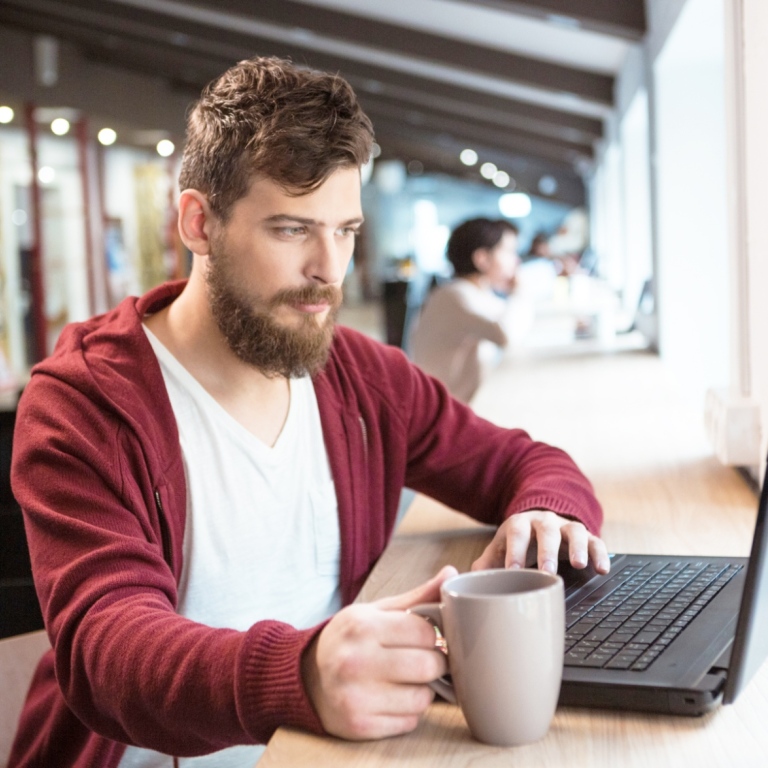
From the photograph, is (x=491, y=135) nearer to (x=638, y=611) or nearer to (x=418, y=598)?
(x=638, y=611)

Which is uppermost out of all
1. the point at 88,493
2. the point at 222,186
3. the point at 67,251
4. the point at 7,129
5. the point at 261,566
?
the point at 7,129

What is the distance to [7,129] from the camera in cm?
791

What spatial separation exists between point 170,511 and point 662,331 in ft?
10.0

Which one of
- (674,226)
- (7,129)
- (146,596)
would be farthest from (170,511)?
(7,129)

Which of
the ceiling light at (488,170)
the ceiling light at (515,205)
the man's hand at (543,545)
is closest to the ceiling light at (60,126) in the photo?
the man's hand at (543,545)

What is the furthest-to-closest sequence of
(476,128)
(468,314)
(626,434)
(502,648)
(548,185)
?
(548,185)
(476,128)
(468,314)
(626,434)
(502,648)

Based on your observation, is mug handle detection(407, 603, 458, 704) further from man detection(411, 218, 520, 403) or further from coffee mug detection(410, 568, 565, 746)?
man detection(411, 218, 520, 403)

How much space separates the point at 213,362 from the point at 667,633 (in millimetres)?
695

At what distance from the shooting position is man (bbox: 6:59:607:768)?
3.01 ft

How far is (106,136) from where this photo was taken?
9.46 metres

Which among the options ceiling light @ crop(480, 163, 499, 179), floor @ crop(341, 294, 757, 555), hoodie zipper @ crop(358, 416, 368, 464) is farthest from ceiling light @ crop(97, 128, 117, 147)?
ceiling light @ crop(480, 163, 499, 179)

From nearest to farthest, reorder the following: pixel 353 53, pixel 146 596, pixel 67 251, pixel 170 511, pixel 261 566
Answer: pixel 146 596, pixel 170 511, pixel 261 566, pixel 353 53, pixel 67 251

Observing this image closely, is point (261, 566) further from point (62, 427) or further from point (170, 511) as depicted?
point (62, 427)

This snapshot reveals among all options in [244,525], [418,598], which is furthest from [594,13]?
[418,598]
